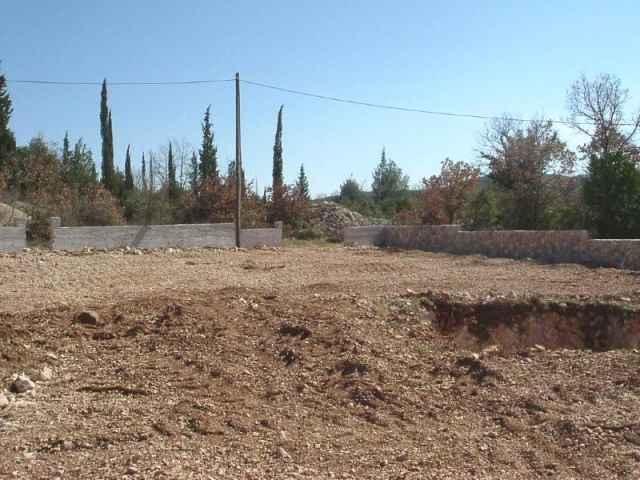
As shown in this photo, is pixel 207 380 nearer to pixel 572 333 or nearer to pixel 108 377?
pixel 108 377

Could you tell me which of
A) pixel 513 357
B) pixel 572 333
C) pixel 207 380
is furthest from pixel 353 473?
pixel 572 333

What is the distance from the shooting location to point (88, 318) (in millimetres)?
8594

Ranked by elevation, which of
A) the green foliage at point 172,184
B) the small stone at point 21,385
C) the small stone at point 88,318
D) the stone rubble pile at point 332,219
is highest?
the green foliage at point 172,184

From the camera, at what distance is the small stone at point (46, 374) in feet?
21.6

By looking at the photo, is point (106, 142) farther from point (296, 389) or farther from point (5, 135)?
point (296, 389)

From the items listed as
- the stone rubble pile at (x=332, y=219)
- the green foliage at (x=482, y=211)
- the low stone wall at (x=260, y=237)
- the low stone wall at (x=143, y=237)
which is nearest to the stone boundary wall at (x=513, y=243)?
the low stone wall at (x=260, y=237)

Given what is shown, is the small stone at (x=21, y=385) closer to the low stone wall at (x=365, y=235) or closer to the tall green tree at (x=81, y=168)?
the low stone wall at (x=365, y=235)

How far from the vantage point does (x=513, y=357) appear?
8398 millimetres

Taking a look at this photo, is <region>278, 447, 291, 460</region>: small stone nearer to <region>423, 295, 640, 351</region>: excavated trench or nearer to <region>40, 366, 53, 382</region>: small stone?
<region>40, 366, 53, 382</region>: small stone

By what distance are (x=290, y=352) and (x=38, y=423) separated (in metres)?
3.04

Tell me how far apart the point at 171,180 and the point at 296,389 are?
102 feet

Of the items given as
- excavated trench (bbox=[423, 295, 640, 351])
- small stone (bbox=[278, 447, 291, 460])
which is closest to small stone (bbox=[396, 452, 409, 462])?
small stone (bbox=[278, 447, 291, 460])

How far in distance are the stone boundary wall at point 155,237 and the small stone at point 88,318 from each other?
10091mm

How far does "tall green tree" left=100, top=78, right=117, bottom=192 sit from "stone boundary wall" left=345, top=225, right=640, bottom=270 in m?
19.5
